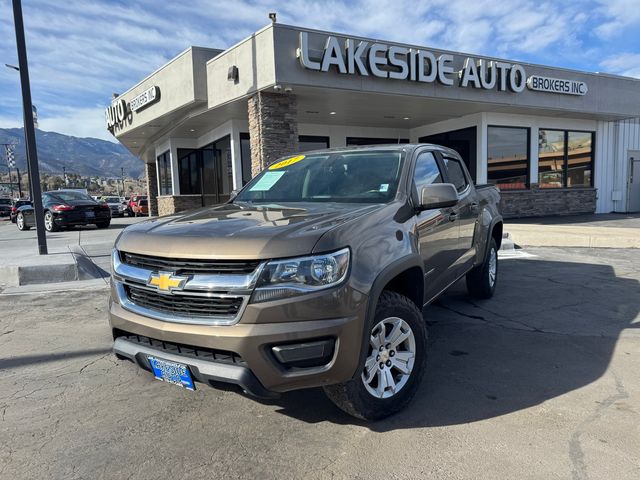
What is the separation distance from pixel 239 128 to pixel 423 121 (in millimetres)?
7134

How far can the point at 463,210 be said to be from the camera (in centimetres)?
479

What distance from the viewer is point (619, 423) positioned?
9.80ft

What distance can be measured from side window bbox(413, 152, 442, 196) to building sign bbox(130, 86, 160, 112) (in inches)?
521

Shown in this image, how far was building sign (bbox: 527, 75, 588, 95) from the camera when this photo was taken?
593 inches

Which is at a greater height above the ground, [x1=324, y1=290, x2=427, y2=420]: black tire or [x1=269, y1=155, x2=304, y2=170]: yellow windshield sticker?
[x1=269, y1=155, x2=304, y2=170]: yellow windshield sticker

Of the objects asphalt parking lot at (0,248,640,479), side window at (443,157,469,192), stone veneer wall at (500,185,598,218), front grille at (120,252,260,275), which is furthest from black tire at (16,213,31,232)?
front grille at (120,252,260,275)

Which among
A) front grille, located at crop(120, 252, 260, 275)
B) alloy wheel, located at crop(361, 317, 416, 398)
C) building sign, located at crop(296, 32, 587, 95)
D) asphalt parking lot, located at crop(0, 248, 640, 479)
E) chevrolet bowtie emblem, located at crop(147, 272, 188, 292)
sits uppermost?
building sign, located at crop(296, 32, 587, 95)

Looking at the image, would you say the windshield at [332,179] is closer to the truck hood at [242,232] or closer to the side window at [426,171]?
the side window at [426,171]

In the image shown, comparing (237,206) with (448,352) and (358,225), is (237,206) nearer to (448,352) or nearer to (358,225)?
(358,225)

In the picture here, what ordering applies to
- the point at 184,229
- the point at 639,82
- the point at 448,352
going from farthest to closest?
the point at 639,82
the point at 448,352
the point at 184,229

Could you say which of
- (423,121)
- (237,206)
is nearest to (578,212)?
(423,121)

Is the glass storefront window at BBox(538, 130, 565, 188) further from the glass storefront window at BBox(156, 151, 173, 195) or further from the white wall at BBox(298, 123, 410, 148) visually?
the glass storefront window at BBox(156, 151, 173, 195)

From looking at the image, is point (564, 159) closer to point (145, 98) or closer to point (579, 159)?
point (579, 159)

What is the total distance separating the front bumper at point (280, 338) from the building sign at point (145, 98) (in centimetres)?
1454
